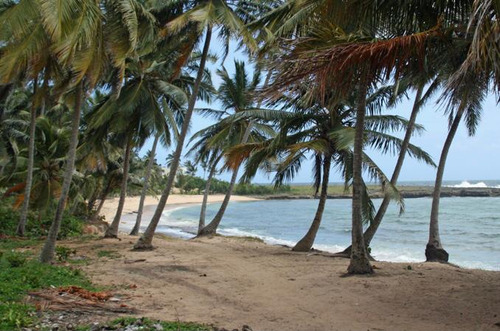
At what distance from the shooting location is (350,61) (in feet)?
18.0

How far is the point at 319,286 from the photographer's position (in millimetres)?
8273

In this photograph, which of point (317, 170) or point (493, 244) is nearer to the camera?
point (317, 170)

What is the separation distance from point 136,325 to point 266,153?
926cm

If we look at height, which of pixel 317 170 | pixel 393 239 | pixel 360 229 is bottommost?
pixel 393 239

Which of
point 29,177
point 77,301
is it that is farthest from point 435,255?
point 29,177

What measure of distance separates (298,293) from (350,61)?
13.8 ft

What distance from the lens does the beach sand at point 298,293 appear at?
597 centimetres

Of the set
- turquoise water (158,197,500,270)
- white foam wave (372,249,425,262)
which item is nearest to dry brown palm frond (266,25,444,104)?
turquoise water (158,197,500,270)

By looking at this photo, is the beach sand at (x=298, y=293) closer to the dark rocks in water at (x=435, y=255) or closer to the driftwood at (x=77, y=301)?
the driftwood at (x=77, y=301)

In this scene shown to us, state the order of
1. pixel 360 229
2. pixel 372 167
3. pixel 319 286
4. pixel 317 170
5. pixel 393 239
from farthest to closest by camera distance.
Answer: pixel 393 239 < pixel 317 170 < pixel 372 167 < pixel 360 229 < pixel 319 286

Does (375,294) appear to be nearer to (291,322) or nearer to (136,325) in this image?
(291,322)

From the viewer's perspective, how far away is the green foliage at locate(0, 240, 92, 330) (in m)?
5.07

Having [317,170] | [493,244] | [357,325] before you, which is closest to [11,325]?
[357,325]

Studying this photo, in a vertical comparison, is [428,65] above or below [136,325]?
above
